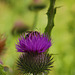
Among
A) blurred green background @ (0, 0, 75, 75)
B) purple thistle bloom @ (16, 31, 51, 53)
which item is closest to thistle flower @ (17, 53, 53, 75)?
purple thistle bloom @ (16, 31, 51, 53)

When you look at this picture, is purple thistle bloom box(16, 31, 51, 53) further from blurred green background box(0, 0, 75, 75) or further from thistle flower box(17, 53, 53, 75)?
blurred green background box(0, 0, 75, 75)

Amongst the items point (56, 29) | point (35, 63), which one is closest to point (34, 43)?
point (35, 63)

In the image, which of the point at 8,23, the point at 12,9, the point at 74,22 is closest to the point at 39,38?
the point at 74,22

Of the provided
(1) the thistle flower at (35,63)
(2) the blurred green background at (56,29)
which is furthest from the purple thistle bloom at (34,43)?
(2) the blurred green background at (56,29)

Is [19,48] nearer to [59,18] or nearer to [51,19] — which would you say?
[51,19]

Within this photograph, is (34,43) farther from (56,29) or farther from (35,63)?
(56,29)

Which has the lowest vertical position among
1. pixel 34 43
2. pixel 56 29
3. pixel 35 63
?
pixel 35 63

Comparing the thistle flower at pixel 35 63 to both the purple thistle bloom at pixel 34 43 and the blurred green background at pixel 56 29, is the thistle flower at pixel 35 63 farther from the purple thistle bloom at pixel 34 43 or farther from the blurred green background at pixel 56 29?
the blurred green background at pixel 56 29
